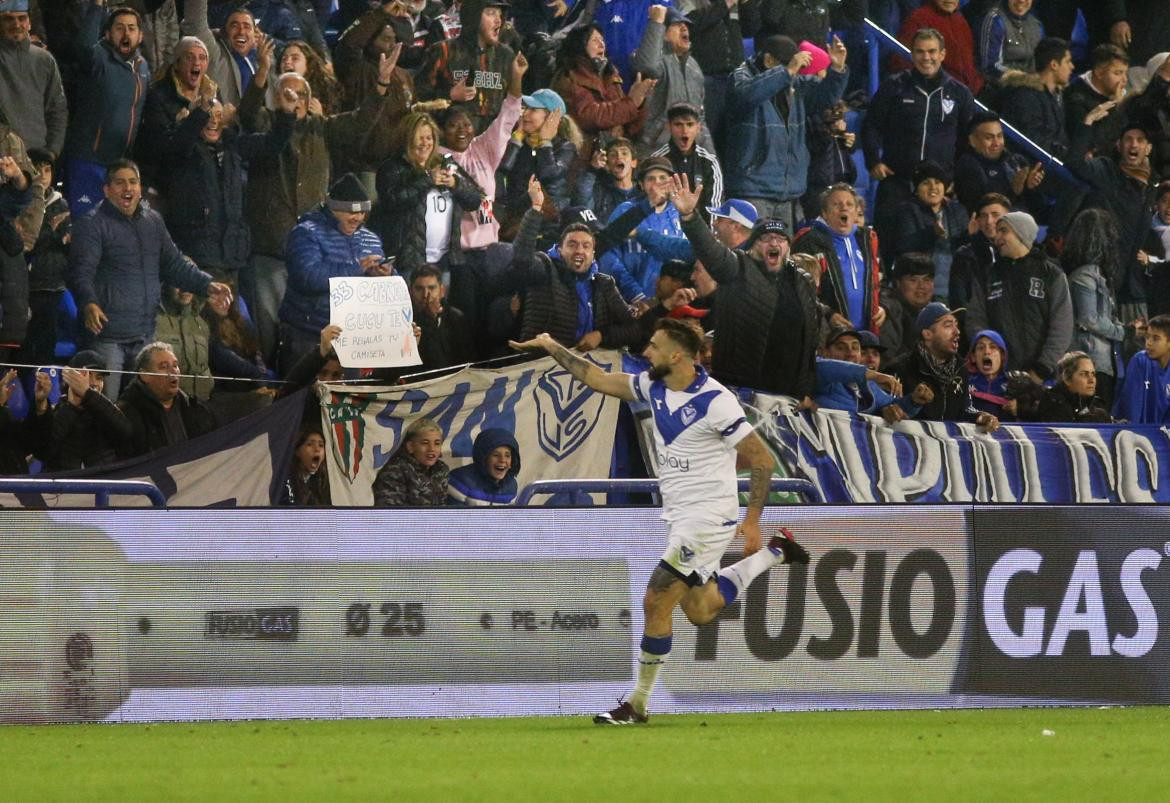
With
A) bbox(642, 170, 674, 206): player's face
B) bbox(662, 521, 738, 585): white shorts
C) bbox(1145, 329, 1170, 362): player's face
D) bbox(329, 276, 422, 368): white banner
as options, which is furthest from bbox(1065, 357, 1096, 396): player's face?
bbox(662, 521, 738, 585): white shorts

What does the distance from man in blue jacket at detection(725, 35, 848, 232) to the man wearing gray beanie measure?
1.99 m

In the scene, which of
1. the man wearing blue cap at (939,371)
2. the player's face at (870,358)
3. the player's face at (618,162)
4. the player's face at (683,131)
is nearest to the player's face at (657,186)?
the player's face at (618,162)

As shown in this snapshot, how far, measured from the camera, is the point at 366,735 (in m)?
8.99

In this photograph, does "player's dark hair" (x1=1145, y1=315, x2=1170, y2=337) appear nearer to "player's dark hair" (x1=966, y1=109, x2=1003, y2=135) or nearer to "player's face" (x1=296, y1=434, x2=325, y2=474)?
"player's dark hair" (x1=966, y1=109, x2=1003, y2=135)

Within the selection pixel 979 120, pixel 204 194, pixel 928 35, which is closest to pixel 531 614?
pixel 204 194

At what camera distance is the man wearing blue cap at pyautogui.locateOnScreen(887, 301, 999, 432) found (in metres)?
15.0

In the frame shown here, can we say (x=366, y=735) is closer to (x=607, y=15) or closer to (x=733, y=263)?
(x=733, y=263)

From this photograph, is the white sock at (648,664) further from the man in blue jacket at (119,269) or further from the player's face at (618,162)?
the player's face at (618,162)

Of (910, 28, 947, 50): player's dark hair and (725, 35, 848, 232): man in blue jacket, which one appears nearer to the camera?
(725, 35, 848, 232): man in blue jacket

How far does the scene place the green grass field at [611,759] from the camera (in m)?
6.64

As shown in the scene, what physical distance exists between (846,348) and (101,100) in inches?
Result: 252

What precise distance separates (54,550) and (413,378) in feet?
14.5

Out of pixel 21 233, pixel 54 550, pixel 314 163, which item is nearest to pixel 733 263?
pixel 314 163

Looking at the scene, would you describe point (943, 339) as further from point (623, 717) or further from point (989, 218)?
point (623, 717)
